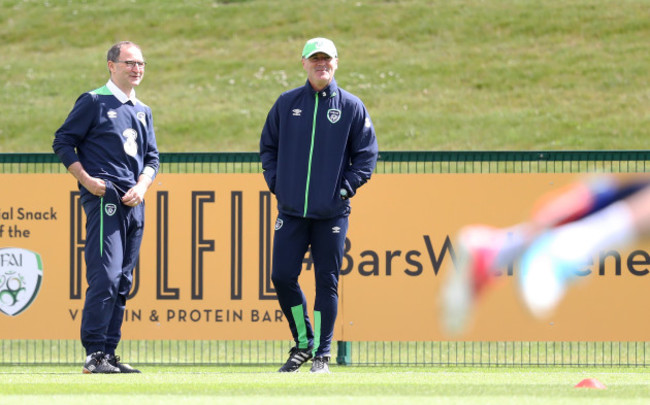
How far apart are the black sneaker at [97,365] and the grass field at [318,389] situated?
33 centimetres

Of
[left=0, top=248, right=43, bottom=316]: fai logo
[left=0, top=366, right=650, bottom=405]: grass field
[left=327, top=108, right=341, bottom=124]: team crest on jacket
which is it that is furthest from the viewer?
[left=0, top=248, right=43, bottom=316]: fai logo

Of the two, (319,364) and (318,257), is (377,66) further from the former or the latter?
(319,364)

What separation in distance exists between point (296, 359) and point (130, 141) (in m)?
1.70

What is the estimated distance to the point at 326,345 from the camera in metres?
7.30

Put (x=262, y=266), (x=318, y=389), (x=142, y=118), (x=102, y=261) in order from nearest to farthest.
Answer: (x=318, y=389) → (x=102, y=261) → (x=142, y=118) → (x=262, y=266)

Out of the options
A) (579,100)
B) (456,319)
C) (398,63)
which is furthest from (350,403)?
(398,63)

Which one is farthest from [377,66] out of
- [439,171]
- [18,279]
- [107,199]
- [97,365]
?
[97,365]

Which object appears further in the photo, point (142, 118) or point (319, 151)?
point (142, 118)

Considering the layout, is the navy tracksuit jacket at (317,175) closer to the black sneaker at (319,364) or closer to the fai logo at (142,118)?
the black sneaker at (319,364)

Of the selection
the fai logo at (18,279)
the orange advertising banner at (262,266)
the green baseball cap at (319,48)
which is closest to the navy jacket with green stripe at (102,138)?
the green baseball cap at (319,48)

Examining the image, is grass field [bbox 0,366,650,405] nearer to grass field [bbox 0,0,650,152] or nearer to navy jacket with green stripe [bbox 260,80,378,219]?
navy jacket with green stripe [bbox 260,80,378,219]

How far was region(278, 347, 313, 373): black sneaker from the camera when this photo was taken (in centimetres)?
735

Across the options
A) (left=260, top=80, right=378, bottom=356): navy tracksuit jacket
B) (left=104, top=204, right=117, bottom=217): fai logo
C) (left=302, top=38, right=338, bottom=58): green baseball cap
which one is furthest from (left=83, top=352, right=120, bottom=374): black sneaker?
(left=302, top=38, right=338, bottom=58): green baseball cap

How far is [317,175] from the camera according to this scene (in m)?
7.15
